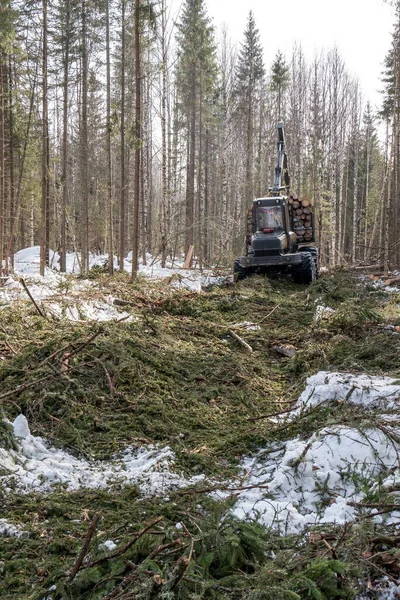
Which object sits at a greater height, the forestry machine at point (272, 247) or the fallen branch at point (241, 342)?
the forestry machine at point (272, 247)

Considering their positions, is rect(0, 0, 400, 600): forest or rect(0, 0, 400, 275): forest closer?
rect(0, 0, 400, 600): forest

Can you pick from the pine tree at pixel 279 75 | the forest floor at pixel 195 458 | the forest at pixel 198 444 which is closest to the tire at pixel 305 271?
the forest at pixel 198 444

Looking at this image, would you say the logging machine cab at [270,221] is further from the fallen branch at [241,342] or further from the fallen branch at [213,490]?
the fallen branch at [213,490]

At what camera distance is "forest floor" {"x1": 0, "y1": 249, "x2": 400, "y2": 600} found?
219cm

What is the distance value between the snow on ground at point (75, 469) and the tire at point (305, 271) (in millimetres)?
9799

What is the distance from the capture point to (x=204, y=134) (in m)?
30.4

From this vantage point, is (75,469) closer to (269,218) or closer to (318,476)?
(318,476)

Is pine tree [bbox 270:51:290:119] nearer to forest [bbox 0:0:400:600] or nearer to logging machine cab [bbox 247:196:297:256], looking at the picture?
logging machine cab [bbox 247:196:297:256]

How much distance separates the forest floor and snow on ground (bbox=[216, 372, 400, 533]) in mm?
13

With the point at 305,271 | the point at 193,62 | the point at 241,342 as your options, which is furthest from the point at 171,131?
the point at 241,342

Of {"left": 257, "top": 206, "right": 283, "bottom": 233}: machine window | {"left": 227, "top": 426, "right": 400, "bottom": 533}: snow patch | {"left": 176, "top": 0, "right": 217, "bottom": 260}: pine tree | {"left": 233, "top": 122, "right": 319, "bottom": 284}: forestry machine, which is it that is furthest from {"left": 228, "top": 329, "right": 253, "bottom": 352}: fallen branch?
{"left": 176, "top": 0, "right": 217, "bottom": 260}: pine tree

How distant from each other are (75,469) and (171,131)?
31.1m

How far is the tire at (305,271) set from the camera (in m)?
12.8

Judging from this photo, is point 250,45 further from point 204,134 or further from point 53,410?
point 53,410
